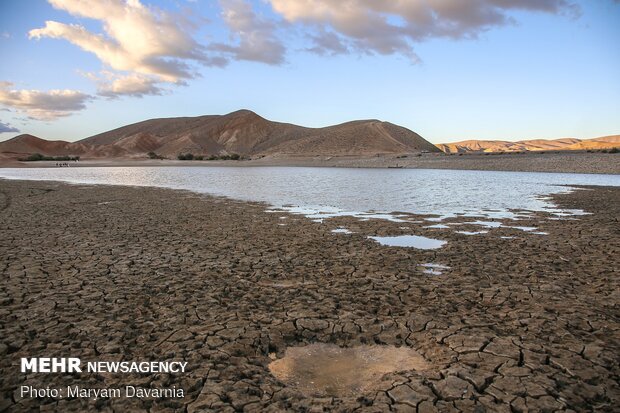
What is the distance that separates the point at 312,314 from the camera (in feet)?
17.9

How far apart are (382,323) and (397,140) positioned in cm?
13964

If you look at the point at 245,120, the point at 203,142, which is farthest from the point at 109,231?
the point at 245,120

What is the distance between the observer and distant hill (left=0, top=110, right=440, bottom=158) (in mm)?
124312

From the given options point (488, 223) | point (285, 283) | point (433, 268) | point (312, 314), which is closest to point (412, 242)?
point (433, 268)

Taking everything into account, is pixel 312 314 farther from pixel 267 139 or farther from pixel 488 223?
pixel 267 139

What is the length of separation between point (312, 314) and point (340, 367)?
4.27ft

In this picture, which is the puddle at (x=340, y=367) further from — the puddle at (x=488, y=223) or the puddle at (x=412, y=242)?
the puddle at (x=488, y=223)

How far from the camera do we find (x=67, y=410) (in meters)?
3.40

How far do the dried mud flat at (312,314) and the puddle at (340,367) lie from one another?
104 millimetres

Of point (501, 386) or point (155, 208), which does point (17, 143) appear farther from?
point (501, 386)

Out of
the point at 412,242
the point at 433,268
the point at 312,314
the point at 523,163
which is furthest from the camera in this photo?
the point at 523,163

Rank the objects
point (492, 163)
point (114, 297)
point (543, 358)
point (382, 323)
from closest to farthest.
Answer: point (543, 358), point (382, 323), point (114, 297), point (492, 163)

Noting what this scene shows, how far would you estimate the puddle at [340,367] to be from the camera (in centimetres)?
381

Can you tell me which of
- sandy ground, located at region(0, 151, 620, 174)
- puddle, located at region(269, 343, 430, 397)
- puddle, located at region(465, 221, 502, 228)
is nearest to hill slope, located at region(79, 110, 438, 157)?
sandy ground, located at region(0, 151, 620, 174)
